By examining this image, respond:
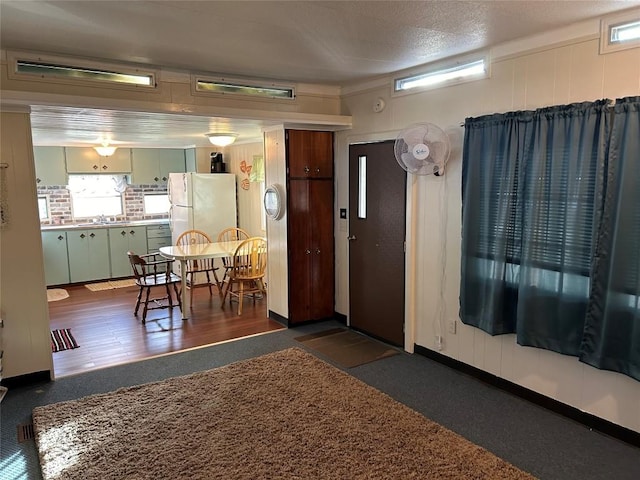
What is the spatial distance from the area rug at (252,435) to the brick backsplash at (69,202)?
5060mm

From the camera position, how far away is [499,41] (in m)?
3.15

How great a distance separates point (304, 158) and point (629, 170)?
2.99 m

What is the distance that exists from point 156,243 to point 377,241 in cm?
473

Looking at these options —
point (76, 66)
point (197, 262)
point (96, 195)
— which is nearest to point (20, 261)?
point (76, 66)

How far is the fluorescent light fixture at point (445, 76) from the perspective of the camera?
341 centimetres

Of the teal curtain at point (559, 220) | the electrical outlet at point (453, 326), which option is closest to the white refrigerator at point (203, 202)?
the electrical outlet at point (453, 326)

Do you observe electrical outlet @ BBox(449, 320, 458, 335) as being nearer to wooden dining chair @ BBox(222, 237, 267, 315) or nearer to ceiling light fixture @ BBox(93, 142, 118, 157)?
wooden dining chair @ BBox(222, 237, 267, 315)

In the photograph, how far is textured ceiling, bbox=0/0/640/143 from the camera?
2436mm

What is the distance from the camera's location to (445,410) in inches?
123

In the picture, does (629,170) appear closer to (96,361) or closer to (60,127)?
(96,361)

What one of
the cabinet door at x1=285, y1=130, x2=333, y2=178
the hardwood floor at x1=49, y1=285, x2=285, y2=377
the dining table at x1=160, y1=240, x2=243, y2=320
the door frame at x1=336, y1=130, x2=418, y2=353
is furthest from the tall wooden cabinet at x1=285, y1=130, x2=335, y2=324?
the dining table at x1=160, y1=240, x2=243, y2=320

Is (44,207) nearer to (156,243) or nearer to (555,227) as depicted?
(156,243)

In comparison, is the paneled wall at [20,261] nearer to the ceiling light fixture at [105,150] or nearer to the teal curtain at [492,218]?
the teal curtain at [492,218]

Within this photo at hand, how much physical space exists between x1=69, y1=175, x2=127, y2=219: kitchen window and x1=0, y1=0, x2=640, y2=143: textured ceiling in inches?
169
